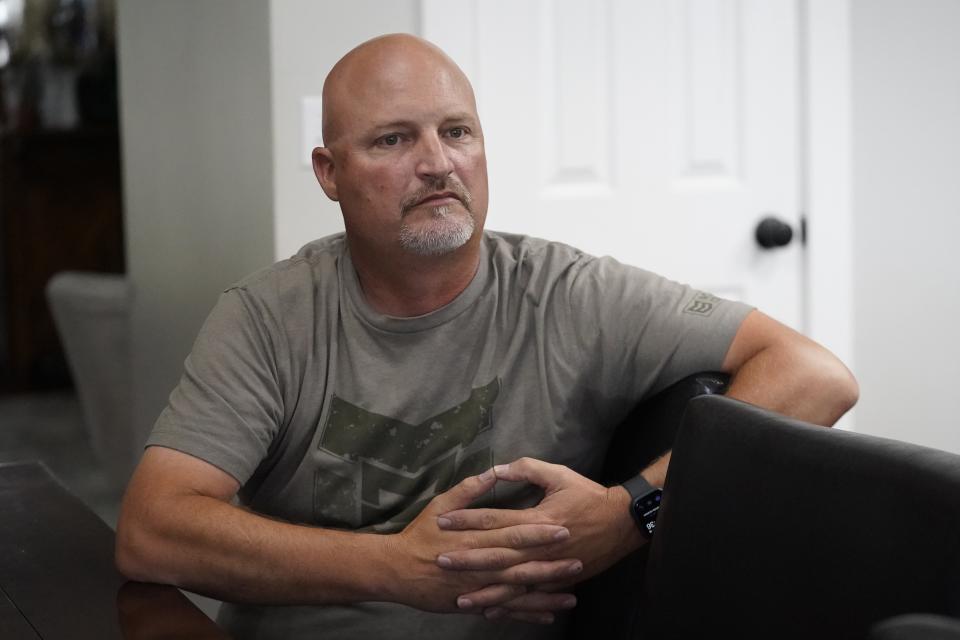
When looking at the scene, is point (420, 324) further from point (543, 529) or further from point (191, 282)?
point (191, 282)

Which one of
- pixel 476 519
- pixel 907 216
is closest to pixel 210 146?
pixel 476 519

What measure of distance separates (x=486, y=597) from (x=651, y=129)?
1.41m

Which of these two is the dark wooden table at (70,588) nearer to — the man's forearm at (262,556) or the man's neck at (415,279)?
the man's forearm at (262,556)

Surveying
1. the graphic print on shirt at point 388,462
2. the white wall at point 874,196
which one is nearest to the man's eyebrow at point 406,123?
the graphic print on shirt at point 388,462

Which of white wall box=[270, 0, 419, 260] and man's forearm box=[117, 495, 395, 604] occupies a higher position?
white wall box=[270, 0, 419, 260]

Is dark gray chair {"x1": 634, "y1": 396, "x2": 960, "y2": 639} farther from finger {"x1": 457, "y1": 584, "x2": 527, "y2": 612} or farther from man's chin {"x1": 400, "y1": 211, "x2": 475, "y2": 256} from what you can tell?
man's chin {"x1": 400, "y1": 211, "x2": 475, "y2": 256}

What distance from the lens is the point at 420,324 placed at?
1.61m

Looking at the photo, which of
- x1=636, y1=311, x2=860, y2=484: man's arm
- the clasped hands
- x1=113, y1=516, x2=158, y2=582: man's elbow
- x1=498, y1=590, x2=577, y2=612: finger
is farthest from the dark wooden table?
x1=636, y1=311, x2=860, y2=484: man's arm

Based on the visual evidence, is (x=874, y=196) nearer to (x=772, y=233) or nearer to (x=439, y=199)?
(x=772, y=233)

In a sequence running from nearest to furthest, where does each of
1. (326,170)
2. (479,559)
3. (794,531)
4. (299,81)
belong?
(794,531) < (479,559) < (326,170) < (299,81)

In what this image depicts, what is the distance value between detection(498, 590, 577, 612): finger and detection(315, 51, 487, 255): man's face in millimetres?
486

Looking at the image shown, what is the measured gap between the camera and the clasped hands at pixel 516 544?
1337 millimetres

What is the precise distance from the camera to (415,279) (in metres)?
1.62

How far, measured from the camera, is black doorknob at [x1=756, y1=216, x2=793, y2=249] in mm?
2570
